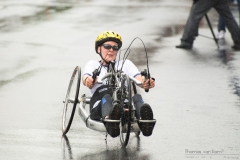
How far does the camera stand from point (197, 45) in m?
16.8

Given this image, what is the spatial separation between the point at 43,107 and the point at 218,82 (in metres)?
3.45

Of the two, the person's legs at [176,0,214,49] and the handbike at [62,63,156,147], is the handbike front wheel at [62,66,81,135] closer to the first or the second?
the handbike at [62,63,156,147]

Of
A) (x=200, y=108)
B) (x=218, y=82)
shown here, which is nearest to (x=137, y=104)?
(x=200, y=108)

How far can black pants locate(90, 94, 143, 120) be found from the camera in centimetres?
835

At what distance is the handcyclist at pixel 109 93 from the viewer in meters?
8.09

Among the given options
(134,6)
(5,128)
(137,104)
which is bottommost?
(134,6)

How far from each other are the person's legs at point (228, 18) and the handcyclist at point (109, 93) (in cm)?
734

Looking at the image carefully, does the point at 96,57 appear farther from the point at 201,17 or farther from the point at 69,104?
the point at 69,104

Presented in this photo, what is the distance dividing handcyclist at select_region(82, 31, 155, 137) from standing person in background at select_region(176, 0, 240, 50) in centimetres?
713

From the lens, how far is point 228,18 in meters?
16.2

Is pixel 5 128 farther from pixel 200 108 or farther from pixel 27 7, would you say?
pixel 27 7

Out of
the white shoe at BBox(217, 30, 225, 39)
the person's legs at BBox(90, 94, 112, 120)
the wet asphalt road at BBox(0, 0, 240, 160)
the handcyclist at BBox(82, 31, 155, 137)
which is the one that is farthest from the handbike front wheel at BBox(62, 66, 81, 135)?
the white shoe at BBox(217, 30, 225, 39)

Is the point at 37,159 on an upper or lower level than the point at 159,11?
upper

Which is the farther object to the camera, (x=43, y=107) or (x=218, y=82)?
(x=218, y=82)
